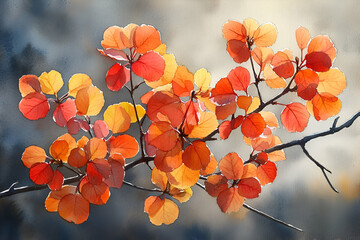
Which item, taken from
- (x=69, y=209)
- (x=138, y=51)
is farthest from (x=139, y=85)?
(x=69, y=209)

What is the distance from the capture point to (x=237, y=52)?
14.3 inches

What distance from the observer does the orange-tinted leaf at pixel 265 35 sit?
0.38 m

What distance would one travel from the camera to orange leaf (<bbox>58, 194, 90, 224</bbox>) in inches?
14.4

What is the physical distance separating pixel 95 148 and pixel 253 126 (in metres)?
0.14

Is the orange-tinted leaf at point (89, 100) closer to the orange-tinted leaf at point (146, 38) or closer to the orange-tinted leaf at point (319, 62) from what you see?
the orange-tinted leaf at point (146, 38)

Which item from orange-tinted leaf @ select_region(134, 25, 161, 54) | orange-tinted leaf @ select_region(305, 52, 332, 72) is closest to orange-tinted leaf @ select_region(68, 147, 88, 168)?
orange-tinted leaf @ select_region(134, 25, 161, 54)

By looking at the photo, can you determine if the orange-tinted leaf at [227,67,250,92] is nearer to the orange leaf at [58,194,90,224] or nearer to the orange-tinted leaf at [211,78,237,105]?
the orange-tinted leaf at [211,78,237,105]

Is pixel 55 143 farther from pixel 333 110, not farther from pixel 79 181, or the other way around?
pixel 333 110

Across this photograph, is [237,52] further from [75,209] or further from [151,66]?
[75,209]

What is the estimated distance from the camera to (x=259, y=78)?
36 cm

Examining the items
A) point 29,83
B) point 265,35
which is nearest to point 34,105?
point 29,83

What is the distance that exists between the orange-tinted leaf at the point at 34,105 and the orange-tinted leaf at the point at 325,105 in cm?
27

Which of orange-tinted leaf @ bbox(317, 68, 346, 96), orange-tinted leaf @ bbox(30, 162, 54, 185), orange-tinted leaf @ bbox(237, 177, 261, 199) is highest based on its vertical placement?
orange-tinted leaf @ bbox(317, 68, 346, 96)

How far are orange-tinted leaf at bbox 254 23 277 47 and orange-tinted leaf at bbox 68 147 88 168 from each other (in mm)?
199
